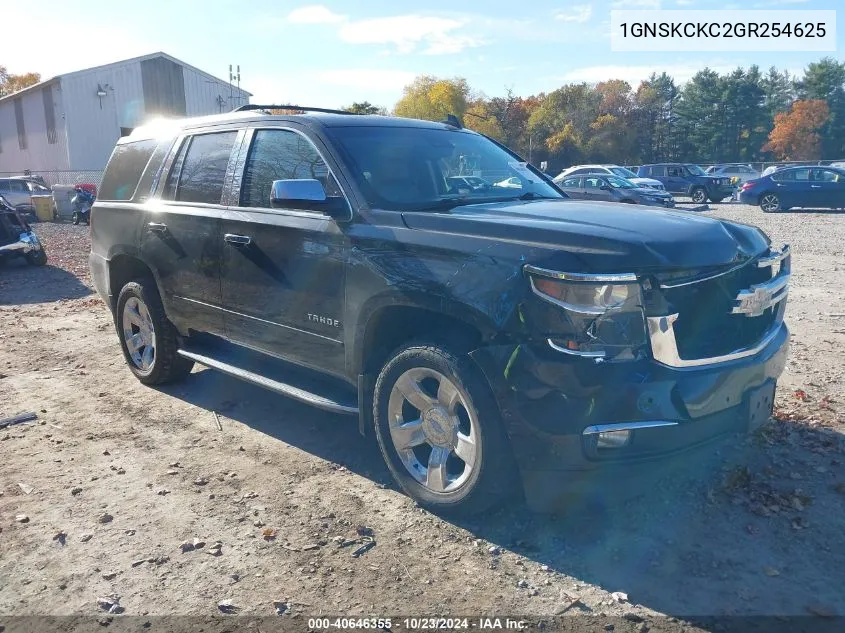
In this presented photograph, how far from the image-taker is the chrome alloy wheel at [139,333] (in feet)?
19.3

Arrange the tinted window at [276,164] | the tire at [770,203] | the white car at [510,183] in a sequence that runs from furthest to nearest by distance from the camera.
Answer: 1. the tire at [770,203]
2. the white car at [510,183]
3. the tinted window at [276,164]

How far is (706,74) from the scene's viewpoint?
77000mm

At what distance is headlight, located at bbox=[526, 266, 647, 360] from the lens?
3.11 m

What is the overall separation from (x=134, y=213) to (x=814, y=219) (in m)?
20.3

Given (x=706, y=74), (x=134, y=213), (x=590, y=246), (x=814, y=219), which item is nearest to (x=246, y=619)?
(x=590, y=246)

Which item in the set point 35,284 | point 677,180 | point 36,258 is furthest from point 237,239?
point 677,180

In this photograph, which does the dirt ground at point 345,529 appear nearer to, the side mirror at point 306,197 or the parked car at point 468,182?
the side mirror at point 306,197

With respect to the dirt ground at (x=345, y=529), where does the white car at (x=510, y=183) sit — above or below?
above

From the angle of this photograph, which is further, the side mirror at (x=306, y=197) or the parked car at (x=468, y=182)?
the parked car at (x=468, y=182)

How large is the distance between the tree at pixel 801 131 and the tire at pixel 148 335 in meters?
74.5

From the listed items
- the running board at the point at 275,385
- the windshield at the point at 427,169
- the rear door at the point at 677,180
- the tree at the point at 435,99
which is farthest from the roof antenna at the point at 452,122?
the tree at the point at 435,99

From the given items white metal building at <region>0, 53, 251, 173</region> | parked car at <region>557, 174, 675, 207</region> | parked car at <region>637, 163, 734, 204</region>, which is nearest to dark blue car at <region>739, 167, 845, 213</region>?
parked car at <region>557, 174, 675, 207</region>

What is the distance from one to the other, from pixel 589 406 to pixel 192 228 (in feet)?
10.6

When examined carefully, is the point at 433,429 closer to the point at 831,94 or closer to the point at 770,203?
the point at 770,203
